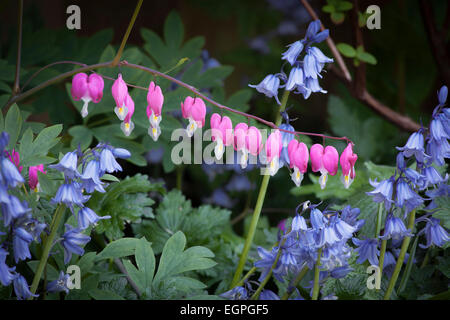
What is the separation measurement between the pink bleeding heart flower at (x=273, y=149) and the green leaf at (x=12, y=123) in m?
0.43

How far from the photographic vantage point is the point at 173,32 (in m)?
1.39

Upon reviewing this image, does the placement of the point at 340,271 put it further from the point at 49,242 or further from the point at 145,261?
the point at 49,242

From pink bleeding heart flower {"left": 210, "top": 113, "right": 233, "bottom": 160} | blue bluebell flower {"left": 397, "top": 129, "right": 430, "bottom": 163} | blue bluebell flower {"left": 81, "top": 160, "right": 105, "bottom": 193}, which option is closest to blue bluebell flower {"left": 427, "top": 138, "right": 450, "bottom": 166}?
blue bluebell flower {"left": 397, "top": 129, "right": 430, "bottom": 163}

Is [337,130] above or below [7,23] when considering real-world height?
below

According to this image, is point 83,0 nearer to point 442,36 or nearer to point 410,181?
point 442,36

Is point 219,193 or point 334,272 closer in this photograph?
point 334,272

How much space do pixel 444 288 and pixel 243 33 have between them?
139cm

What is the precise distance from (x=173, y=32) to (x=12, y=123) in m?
0.67

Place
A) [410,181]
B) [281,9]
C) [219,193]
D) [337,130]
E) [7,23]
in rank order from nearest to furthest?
[410,181]
[337,130]
[219,193]
[7,23]
[281,9]

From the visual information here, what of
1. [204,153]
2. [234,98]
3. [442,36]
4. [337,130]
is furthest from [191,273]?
[442,36]

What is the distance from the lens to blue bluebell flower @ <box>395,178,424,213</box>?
82 cm

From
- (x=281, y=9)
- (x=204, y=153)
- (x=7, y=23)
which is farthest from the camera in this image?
(x=281, y=9)

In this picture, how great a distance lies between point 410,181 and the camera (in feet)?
2.76

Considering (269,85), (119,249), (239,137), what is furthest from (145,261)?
(269,85)
